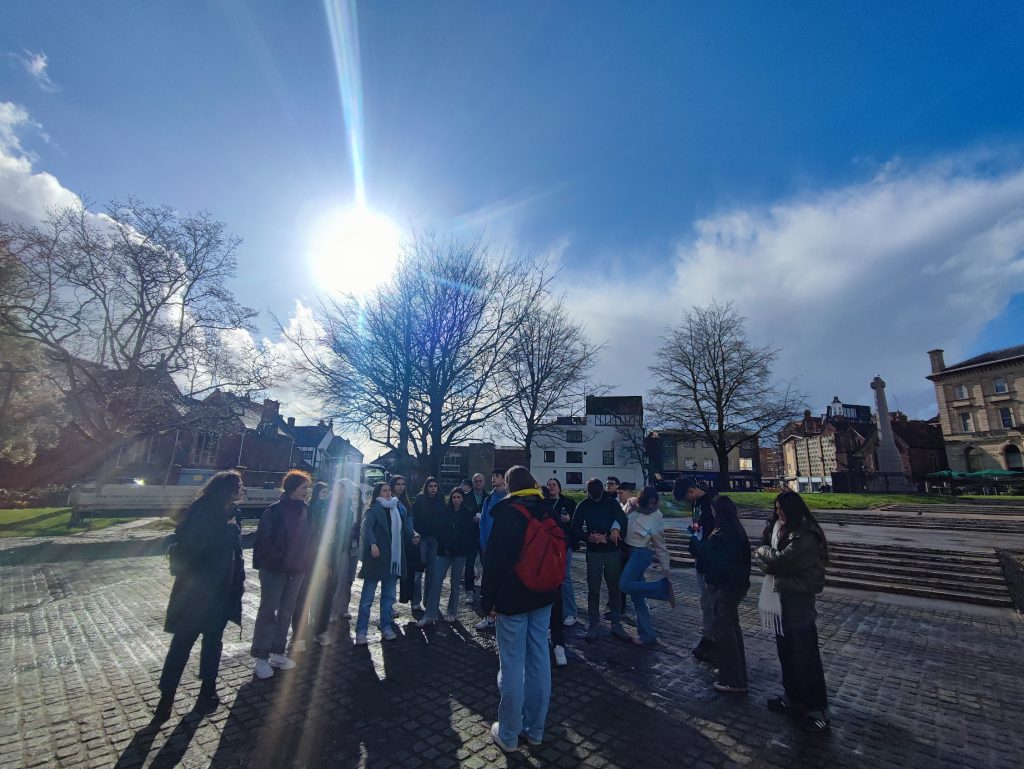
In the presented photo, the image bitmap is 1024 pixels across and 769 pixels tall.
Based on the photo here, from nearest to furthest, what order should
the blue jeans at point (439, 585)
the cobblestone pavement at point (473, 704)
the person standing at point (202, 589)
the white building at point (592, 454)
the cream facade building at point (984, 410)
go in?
the cobblestone pavement at point (473, 704) → the person standing at point (202, 589) → the blue jeans at point (439, 585) → the cream facade building at point (984, 410) → the white building at point (592, 454)

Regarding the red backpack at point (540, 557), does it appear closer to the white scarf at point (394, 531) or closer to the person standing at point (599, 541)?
the person standing at point (599, 541)

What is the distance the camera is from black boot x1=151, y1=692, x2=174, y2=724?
372 cm

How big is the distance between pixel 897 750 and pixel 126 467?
47.3 meters

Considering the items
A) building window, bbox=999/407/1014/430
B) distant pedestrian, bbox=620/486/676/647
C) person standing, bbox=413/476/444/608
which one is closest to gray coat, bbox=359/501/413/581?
person standing, bbox=413/476/444/608

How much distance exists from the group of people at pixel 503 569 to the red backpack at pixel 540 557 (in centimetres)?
1

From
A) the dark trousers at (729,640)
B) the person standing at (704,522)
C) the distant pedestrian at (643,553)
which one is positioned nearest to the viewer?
the dark trousers at (729,640)

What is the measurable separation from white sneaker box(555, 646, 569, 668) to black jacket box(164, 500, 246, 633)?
3375 millimetres

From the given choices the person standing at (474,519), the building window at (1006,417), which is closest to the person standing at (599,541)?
the person standing at (474,519)

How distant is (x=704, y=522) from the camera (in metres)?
4.98

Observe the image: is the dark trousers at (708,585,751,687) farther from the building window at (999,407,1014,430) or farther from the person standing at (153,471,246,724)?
the building window at (999,407,1014,430)

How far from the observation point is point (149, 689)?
168 inches

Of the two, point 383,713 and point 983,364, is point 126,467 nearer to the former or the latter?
point 383,713

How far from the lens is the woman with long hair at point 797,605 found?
3.77 meters

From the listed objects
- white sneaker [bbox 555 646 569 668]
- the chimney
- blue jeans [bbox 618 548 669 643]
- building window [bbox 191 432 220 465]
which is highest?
the chimney
